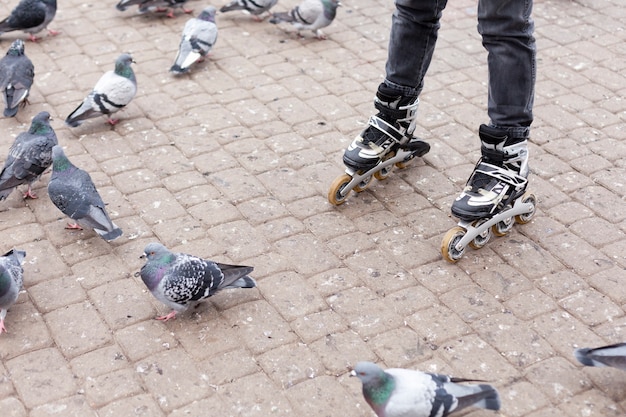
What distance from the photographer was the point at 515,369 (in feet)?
12.8

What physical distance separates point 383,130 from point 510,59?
3.28 feet

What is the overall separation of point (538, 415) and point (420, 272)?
3.89 ft

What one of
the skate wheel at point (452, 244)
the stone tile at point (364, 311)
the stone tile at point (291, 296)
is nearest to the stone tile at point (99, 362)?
the stone tile at point (291, 296)

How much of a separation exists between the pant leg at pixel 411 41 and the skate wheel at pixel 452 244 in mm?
971

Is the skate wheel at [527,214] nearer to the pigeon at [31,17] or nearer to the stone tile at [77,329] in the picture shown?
the stone tile at [77,329]

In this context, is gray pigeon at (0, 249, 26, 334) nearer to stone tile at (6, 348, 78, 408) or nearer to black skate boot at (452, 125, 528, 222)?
stone tile at (6, 348, 78, 408)

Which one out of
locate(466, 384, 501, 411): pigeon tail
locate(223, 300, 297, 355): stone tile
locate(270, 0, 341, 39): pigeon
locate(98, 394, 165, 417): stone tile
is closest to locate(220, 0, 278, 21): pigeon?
locate(270, 0, 341, 39): pigeon

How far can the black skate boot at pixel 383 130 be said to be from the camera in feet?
16.4

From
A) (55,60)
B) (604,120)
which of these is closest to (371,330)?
(604,120)

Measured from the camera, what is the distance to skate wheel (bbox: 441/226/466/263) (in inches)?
179

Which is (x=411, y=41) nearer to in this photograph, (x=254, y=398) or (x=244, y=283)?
(x=244, y=283)

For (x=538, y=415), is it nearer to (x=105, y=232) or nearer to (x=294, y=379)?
(x=294, y=379)

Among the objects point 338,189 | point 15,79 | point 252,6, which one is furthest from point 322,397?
point 252,6

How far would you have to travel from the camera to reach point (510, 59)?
4359 millimetres
